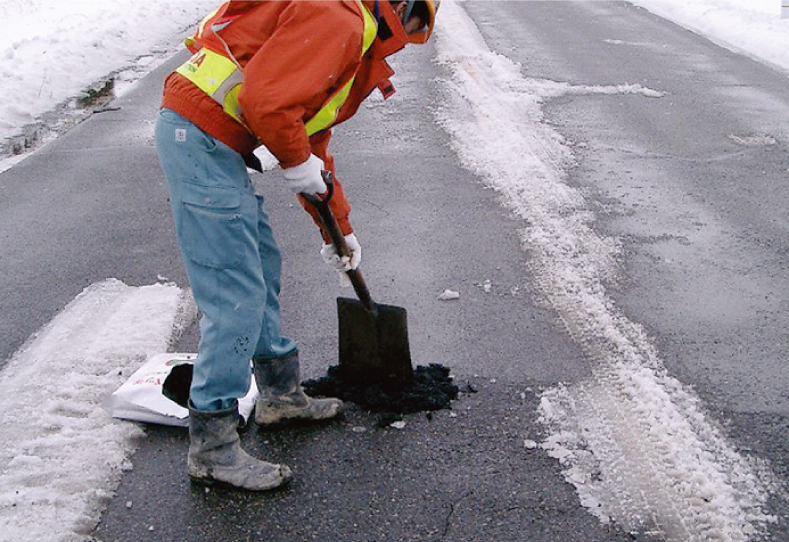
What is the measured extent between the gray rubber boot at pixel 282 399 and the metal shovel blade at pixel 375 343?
25 centimetres

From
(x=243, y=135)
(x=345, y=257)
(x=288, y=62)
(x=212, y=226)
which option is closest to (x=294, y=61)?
(x=288, y=62)

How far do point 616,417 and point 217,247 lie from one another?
1.58 metres

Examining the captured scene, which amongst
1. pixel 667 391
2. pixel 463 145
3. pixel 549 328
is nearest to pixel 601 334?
pixel 549 328

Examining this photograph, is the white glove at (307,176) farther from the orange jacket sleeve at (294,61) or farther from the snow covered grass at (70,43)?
the snow covered grass at (70,43)

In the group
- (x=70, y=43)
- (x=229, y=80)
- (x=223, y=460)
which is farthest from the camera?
(x=70, y=43)

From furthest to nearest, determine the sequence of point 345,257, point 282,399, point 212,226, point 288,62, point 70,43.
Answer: point 70,43 < point 282,399 < point 345,257 < point 212,226 < point 288,62

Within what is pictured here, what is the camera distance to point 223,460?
2.99 m

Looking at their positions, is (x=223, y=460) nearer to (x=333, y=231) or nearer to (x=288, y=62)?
(x=333, y=231)

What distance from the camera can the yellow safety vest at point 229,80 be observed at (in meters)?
2.66

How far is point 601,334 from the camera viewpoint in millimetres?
4000

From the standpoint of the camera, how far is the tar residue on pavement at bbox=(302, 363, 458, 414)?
3438mm

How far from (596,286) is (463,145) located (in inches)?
108

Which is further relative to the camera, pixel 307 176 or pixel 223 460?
pixel 223 460

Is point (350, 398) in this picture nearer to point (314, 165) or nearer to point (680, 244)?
point (314, 165)
